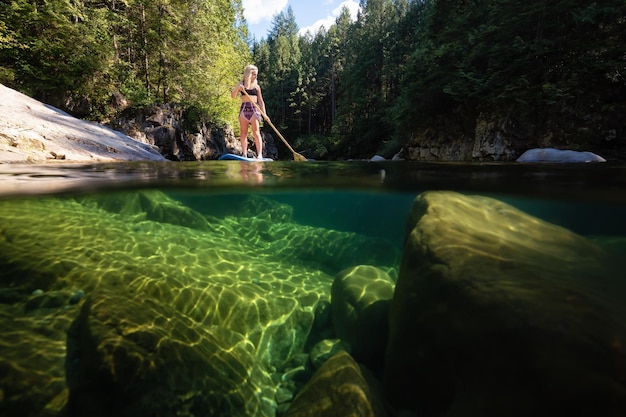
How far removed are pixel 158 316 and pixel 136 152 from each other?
364 inches

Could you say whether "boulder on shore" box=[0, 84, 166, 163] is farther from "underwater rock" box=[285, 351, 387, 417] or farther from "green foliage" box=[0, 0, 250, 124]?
"underwater rock" box=[285, 351, 387, 417]

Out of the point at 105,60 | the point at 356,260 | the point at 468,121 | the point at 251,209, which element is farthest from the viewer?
the point at 468,121

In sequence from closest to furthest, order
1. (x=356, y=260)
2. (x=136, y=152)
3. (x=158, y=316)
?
(x=158, y=316)
(x=356, y=260)
(x=136, y=152)

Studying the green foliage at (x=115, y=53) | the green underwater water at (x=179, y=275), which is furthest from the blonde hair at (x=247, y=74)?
the green foliage at (x=115, y=53)

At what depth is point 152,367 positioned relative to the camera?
2.55m

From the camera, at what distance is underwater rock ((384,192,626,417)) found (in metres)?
1.63

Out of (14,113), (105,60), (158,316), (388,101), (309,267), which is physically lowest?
(309,267)

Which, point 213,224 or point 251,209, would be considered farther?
point 251,209

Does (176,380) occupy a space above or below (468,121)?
below

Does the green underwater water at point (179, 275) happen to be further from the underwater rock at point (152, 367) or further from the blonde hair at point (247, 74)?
the blonde hair at point (247, 74)

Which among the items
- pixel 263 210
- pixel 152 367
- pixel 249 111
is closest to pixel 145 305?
pixel 152 367

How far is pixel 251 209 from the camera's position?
969 cm

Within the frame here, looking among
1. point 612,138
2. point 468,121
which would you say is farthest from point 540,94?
point 468,121

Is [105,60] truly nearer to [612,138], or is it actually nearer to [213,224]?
[213,224]
